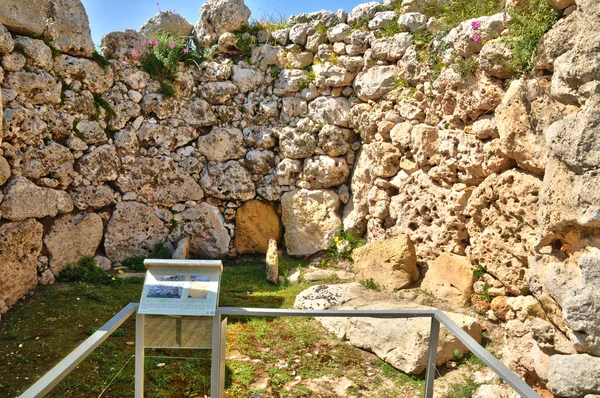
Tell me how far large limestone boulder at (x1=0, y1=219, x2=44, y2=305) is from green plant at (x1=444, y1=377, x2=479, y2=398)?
4.76 m

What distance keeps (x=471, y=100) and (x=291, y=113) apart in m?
3.21

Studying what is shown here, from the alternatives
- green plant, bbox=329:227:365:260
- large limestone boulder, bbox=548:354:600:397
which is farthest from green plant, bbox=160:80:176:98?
large limestone boulder, bbox=548:354:600:397

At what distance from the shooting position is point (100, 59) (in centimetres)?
643

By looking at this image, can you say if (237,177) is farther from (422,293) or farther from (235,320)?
(422,293)

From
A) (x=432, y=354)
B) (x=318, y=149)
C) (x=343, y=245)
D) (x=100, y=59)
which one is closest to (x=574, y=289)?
(x=432, y=354)

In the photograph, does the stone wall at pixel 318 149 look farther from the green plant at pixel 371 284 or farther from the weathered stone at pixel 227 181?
the green plant at pixel 371 284

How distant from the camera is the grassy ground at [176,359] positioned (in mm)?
3641

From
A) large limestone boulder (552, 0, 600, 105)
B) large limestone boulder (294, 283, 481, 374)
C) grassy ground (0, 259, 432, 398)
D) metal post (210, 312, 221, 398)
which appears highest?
large limestone boulder (552, 0, 600, 105)

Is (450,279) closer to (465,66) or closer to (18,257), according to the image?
(465,66)

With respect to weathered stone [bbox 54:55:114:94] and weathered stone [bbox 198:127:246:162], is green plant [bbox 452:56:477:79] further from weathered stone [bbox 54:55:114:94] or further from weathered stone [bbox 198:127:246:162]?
weathered stone [bbox 54:55:114:94]

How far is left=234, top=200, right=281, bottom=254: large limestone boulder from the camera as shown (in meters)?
7.31

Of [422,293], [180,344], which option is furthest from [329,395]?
[422,293]

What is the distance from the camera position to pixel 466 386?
3.57m

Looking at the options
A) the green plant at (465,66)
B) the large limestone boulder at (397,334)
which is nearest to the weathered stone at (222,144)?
the large limestone boulder at (397,334)
